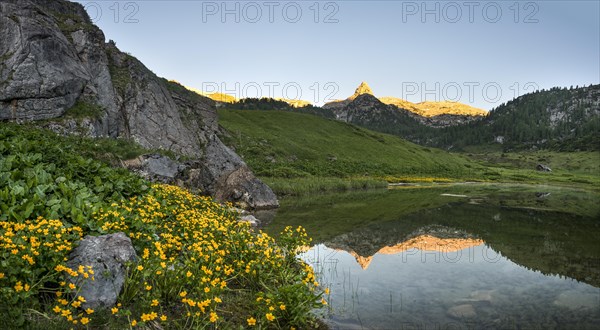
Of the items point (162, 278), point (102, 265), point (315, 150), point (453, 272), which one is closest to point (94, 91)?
point (162, 278)

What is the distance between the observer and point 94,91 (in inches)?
1326

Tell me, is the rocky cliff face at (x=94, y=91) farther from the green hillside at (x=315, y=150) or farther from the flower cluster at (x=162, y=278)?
the green hillside at (x=315, y=150)

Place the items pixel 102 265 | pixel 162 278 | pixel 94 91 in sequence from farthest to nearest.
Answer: pixel 94 91, pixel 162 278, pixel 102 265

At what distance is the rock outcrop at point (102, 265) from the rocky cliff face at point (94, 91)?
23178 mm

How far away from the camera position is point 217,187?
3609 centimetres

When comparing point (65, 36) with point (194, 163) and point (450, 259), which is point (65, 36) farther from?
point (450, 259)

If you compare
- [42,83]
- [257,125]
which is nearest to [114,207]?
[42,83]

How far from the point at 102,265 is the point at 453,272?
1424cm

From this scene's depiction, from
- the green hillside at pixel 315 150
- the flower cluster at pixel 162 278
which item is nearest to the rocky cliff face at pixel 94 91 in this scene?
the flower cluster at pixel 162 278

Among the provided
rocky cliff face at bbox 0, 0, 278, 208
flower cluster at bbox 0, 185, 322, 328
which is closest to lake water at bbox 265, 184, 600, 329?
flower cluster at bbox 0, 185, 322, 328

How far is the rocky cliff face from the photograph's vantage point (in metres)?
28.0

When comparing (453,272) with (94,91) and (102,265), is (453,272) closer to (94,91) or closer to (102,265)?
(102,265)

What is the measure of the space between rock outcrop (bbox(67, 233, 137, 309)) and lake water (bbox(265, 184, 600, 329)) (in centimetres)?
586

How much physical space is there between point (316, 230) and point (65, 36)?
107 ft
